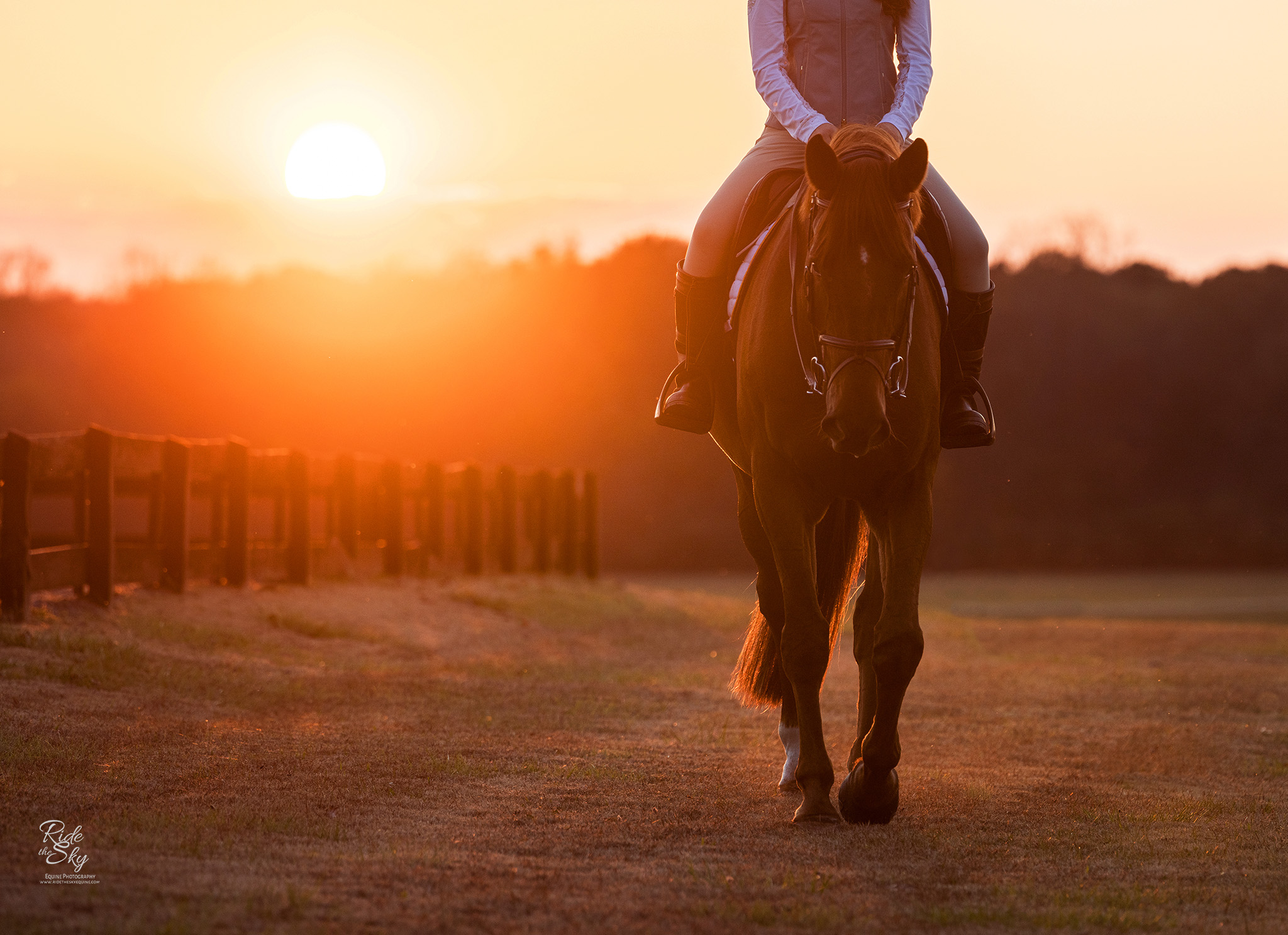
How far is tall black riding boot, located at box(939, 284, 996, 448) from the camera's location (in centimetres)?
559

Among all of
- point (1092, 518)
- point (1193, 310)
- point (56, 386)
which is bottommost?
point (1092, 518)

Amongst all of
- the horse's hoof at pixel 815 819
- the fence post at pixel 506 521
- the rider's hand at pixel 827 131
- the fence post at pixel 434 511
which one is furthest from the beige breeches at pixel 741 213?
the fence post at pixel 506 521

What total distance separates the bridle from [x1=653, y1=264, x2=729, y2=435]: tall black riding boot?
0.97 metres

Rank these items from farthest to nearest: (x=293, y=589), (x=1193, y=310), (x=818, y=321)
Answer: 1. (x=1193, y=310)
2. (x=293, y=589)
3. (x=818, y=321)

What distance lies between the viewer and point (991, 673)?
1205cm

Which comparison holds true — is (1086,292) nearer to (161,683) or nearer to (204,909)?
(161,683)

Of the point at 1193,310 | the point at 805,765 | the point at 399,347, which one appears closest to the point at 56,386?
the point at 399,347

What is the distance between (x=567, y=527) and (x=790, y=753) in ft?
67.9

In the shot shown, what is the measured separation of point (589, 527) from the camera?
27188 millimetres

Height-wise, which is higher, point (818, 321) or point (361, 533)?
point (818, 321)

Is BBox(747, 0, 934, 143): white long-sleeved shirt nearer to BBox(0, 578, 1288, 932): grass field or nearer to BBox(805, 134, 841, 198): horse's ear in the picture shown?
BBox(805, 134, 841, 198): horse's ear

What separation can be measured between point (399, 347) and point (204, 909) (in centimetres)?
5834

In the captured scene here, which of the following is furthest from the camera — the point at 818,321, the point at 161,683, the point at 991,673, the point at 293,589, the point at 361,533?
the point at 361,533

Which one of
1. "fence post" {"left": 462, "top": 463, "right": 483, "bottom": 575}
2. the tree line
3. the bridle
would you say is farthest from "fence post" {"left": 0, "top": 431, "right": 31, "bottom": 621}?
the tree line
